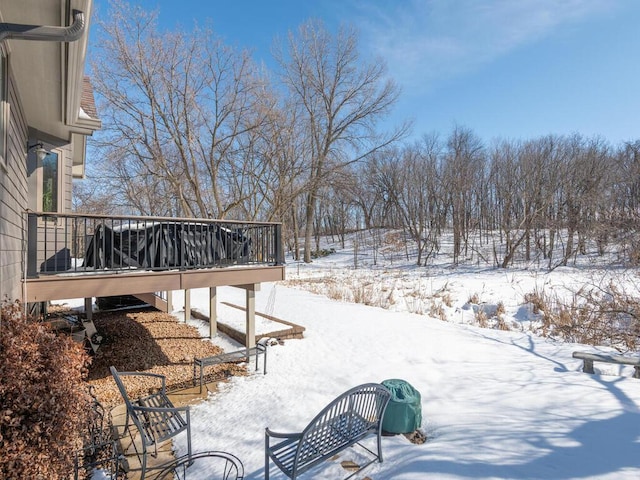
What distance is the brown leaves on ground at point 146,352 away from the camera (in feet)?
18.7

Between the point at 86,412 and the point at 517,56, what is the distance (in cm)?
1324

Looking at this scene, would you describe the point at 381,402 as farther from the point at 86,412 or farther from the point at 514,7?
the point at 514,7

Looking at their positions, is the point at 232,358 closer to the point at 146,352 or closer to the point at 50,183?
the point at 146,352

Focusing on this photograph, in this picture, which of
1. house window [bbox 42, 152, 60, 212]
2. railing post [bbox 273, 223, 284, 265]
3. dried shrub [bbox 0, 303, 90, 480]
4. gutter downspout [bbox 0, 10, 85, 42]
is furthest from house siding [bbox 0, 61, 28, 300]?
railing post [bbox 273, 223, 284, 265]

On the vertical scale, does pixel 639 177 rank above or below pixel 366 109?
→ below

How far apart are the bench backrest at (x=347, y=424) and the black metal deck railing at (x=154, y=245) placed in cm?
339

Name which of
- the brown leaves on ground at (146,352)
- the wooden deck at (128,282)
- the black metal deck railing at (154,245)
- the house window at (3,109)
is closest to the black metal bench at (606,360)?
the black metal deck railing at (154,245)

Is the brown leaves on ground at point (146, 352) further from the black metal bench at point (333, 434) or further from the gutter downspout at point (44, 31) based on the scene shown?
the gutter downspout at point (44, 31)

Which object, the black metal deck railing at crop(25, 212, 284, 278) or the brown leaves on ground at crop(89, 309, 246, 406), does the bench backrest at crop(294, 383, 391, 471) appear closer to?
the brown leaves on ground at crop(89, 309, 246, 406)

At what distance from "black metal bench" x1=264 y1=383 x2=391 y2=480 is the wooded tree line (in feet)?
25.3

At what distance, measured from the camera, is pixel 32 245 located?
14.3ft

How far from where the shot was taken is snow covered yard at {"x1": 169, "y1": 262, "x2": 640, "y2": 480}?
10.9 feet

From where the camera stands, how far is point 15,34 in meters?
2.95

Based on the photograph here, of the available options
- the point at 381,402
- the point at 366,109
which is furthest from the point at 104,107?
the point at 381,402
